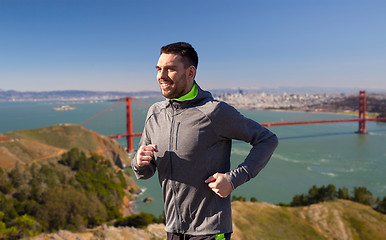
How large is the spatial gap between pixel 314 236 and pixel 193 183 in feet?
31.0

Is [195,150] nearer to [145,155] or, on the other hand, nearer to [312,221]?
[145,155]

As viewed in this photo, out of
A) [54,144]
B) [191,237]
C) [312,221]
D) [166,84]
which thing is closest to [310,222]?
[312,221]

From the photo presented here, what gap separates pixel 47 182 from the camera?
43.5ft

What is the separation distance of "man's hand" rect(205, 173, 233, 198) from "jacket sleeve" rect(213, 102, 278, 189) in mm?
59

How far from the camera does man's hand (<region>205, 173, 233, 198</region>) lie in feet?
2.58

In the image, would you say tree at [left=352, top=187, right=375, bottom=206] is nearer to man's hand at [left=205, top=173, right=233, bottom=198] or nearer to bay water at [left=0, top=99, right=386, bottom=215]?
bay water at [left=0, top=99, right=386, bottom=215]

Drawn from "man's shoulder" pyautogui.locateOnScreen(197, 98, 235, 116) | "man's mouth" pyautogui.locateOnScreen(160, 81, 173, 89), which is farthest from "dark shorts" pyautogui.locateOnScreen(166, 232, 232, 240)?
"man's mouth" pyautogui.locateOnScreen(160, 81, 173, 89)

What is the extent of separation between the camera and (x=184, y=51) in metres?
0.85

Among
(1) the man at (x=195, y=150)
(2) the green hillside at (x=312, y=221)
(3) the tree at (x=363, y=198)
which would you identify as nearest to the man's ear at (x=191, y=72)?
(1) the man at (x=195, y=150)

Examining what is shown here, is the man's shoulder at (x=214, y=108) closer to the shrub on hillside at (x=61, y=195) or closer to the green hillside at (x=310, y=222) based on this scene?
the green hillside at (x=310, y=222)

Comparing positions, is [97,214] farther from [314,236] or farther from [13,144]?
[13,144]

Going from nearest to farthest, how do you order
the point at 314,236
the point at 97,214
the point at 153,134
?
the point at 153,134, the point at 314,236, the point at 97,214

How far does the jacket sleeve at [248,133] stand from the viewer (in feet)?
2.70

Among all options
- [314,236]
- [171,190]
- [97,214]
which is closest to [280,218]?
[314,236]
